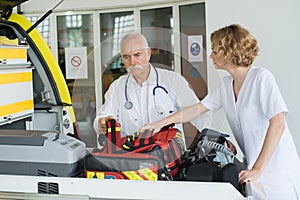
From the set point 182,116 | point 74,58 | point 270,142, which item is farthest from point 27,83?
point 74,58

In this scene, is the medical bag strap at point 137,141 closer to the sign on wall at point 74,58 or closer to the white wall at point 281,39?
the white wall at point 281,39

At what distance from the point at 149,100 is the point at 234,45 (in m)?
0.45

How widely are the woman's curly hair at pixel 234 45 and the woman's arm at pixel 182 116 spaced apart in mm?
296

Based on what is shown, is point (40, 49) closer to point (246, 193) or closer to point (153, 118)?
point (153, 118)

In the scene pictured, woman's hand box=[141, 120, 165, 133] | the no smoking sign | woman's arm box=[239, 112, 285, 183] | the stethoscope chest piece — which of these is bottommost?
woman's arm box=[239, 112, 285, 183]

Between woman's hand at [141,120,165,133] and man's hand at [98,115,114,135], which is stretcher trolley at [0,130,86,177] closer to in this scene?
man's hand at [98,115,114,135]

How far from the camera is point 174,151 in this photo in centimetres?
159

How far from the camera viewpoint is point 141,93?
1.87 metres

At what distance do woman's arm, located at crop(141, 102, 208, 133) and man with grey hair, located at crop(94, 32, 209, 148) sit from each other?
0.02 meters

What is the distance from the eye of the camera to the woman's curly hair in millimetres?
1836

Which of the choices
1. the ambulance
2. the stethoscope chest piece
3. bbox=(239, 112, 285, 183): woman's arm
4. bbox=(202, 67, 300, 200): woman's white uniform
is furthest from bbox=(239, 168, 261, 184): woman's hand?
the ambulance

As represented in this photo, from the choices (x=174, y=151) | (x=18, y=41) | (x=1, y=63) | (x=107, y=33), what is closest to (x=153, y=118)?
(x=174, y=151)

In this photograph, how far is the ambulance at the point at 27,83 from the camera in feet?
7.79

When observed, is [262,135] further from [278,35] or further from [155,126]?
[278,35]
